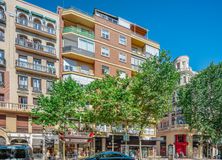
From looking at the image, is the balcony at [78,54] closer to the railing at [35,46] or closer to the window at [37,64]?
the railing at [35,46]

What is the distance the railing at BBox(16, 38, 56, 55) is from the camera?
142 feet

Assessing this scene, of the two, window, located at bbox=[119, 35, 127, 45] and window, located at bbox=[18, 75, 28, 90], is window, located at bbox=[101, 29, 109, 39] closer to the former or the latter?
window, located at bbox=[119, 35, 127, 45]

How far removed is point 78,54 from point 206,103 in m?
18.5

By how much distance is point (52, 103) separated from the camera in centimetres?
3744

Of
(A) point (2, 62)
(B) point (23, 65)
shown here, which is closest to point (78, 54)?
(B) point (23, 65)

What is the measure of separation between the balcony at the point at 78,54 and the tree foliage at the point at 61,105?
9.84 meters

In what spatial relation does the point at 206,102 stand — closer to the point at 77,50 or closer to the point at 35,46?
the point at 77,50

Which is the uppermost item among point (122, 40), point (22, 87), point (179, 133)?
point (122, 40)

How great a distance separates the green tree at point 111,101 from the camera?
39.9 meters

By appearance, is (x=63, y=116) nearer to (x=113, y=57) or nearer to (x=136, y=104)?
(x=136, y=104)

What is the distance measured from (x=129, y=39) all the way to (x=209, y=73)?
1431cm

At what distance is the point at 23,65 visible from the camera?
43531 mm

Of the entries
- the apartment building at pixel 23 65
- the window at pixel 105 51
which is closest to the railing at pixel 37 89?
the apartment building at pixel 23 65

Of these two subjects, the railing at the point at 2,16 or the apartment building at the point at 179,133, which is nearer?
the railing at the point at 2,16
